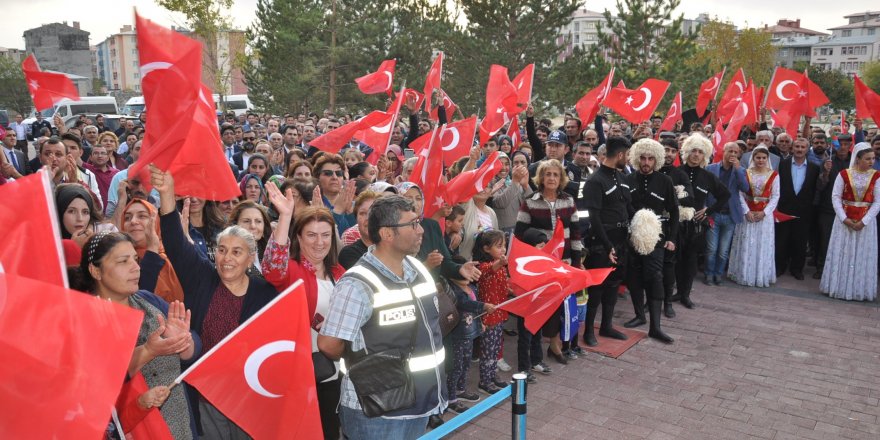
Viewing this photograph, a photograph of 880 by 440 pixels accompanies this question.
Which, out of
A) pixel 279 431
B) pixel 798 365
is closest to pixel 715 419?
pixel 798 365

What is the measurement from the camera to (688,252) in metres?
9.34

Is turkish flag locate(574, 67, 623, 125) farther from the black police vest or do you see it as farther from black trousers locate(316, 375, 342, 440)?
the black police vest

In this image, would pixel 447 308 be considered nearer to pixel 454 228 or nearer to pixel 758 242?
pixel 454 228

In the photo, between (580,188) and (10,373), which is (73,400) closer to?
(10,373)

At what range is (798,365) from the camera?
23.6ft

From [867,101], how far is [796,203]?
1.80 metres

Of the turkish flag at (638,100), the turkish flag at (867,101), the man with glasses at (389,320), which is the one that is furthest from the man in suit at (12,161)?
the turkish flag at (867,101)

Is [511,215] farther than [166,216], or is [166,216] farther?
[511,215]

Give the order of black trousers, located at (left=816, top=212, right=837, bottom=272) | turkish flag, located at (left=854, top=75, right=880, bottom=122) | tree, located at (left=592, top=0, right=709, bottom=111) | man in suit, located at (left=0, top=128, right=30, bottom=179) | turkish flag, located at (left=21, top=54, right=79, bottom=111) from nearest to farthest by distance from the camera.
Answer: man in suit, located at (left=0, top=128, right=30, bottom=179)
turkish flag, located at (left=21, top=54, right=79, bottom=111)
turkish flag, located at (left=854, top=75, right=880, bottom=122)
black trousers, located at (left=816, top=212, right=837, bottom=272)
tree, located at (left=592, top=0, right=709, bottom=111)

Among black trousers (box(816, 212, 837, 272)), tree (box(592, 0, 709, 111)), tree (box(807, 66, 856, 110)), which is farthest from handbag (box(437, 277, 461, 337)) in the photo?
tree (box(807, 66, 856, 110))

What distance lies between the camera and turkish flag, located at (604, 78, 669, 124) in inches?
476

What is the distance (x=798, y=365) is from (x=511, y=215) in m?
3.34

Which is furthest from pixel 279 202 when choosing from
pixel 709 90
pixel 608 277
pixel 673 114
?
pixel 709 90

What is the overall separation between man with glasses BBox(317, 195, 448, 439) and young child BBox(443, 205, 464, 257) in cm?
263
